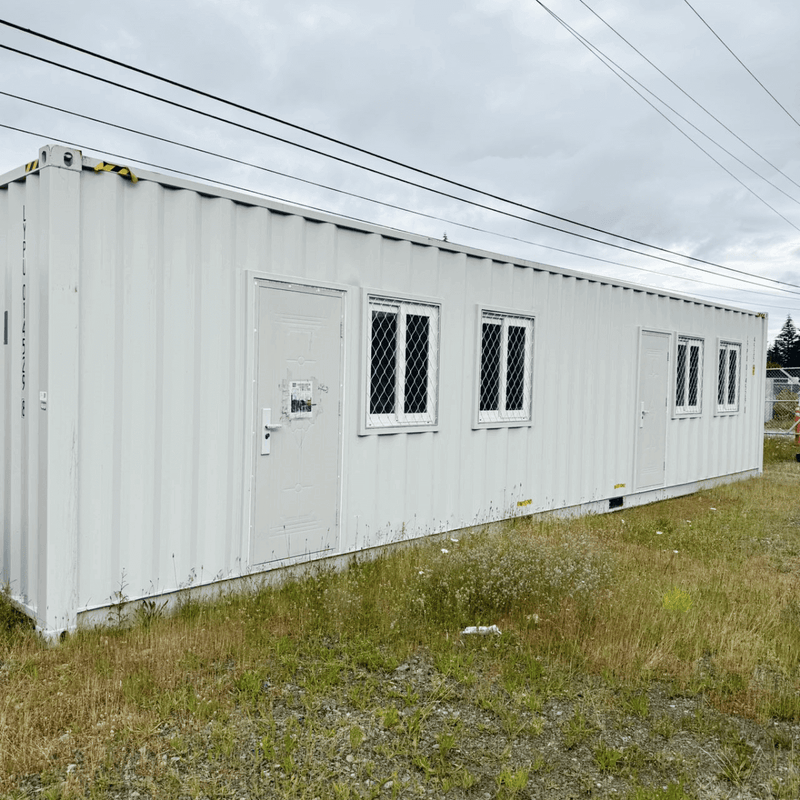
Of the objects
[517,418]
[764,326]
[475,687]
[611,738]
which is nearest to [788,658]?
[611,738]

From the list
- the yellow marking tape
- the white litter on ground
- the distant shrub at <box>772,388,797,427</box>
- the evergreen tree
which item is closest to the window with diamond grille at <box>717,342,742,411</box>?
the white litter on ground

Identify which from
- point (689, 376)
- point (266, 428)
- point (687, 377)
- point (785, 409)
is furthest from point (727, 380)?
point (785, 409)

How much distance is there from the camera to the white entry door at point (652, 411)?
985 centimetres

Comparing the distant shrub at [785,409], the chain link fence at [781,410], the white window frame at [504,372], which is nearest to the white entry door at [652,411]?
the white window frame at [504,372]

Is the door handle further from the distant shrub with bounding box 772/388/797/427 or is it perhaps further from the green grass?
the distant shrub with bounding box 772/388/797/427

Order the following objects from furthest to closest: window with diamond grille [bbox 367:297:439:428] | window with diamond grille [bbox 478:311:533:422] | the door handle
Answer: window with diamond grille [bbox 478:311:533:422] < window with diamond grille [bbox 367:297:439:428] < the door handle

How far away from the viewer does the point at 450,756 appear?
10.7 feet

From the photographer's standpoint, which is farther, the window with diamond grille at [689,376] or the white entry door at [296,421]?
the window with diamond grille at [689,376]

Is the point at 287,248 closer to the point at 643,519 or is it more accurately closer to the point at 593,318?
the point at 593,318

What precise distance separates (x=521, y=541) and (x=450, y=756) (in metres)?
3.14

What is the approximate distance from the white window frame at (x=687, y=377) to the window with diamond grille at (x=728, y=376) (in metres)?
0.71

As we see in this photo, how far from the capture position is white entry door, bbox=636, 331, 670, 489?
985 cm

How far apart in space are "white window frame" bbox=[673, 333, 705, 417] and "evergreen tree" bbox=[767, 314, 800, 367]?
7832cm

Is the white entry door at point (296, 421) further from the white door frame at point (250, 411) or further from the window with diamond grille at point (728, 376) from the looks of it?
the window with diamond grille at point (728, 376)
